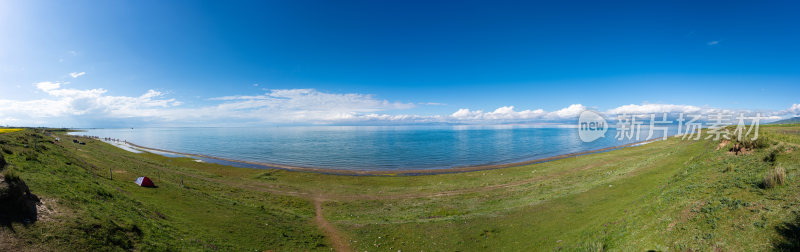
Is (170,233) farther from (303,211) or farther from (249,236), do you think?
(303,211)

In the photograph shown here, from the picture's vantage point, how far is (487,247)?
16266mm

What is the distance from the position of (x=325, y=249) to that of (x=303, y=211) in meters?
10.1

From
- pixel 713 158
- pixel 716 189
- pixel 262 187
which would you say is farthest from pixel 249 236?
pixel 713 158

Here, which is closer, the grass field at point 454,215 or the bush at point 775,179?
the grass field at point 454,215

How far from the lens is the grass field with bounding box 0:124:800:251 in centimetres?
930

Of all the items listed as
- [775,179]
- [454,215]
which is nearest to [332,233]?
[454,215]

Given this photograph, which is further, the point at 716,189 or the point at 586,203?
the point at 586,203

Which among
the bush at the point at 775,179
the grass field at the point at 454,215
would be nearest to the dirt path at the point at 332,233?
the grass field at the point at 454,215

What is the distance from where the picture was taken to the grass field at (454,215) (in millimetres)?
9297

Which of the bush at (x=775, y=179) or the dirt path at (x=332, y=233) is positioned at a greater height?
the bush at (x=775, y=179)

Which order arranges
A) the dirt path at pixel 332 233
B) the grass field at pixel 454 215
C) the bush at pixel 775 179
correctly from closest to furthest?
the grass field at pixel 454 215
the bush at pixel 775 179
the dirt path at pixel 332 233

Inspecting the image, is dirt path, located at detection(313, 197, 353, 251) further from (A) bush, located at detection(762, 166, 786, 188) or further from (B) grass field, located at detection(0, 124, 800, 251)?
(A) bush, located at detection(762, 166, 786, 188)

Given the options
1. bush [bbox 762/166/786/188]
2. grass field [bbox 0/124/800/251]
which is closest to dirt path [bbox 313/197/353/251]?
grass field [bbox 0/124/800/251]

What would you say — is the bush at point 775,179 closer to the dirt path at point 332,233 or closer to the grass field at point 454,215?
the grass field at point 454,215
